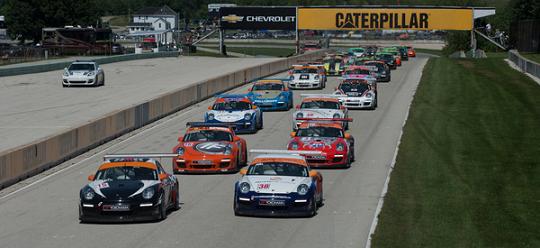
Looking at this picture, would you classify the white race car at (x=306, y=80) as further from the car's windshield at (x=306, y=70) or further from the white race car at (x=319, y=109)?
the white race car at (x=319, y=109)

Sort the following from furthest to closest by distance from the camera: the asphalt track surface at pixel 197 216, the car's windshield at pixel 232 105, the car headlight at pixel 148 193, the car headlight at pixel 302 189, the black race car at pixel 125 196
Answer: the car's windshield at pixel 232 105
the car headlight at pixel 302 189
the car headlight at pixel 148 193
the black race car at pixel 125 196
the asphalt track surface at pixel 197 216

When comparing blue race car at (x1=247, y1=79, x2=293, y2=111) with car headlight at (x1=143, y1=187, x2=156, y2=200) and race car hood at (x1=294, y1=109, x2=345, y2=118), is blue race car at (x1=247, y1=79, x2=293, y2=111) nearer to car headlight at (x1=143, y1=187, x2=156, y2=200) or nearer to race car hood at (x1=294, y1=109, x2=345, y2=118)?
race car hood at (x1=294, y1=109, x2=345, y2=118)

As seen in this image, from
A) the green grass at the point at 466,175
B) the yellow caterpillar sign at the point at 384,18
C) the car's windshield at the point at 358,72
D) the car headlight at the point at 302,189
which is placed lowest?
the green grass at the point at 466,175

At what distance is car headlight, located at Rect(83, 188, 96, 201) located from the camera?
19875mm

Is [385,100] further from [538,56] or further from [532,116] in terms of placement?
[538,56]

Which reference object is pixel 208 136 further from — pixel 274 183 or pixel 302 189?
pixel 302 189

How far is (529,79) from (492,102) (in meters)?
15.7

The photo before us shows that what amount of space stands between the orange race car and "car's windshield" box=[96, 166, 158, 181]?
6.13 metres

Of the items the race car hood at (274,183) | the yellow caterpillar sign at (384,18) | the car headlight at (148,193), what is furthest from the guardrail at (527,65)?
the car headlight at (148,193)

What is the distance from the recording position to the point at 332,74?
73.4 m

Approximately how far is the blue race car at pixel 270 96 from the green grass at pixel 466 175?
18.7 feet

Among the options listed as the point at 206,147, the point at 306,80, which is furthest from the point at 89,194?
the point at 306,80

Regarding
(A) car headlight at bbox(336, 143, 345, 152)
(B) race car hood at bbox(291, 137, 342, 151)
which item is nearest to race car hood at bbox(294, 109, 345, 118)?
(B) race car hood at bbox(291, 137, 342, 151)

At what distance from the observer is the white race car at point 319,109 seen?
3756 cm
